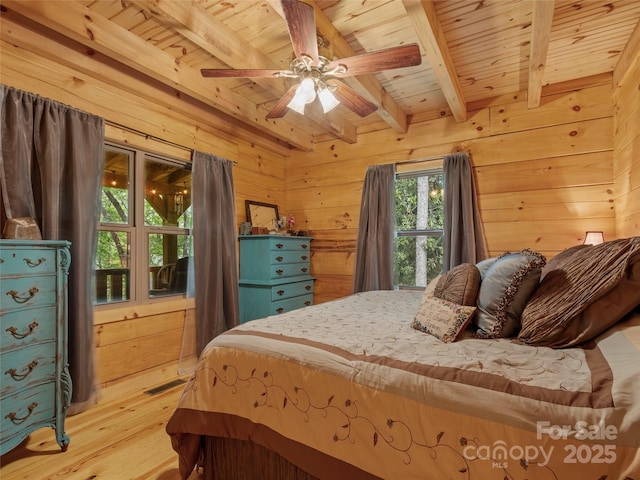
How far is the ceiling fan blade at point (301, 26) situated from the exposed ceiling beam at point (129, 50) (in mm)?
1292

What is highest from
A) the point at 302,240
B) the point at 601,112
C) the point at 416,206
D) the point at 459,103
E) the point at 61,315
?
the point at 459,103

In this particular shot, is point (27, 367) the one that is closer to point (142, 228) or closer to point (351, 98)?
point (142, 228)

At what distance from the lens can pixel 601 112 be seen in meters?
2.71

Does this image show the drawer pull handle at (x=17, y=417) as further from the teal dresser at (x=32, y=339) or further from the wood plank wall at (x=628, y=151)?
the wood plank wall at (x=628, y=151)

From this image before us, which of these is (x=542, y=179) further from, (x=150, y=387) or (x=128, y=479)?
(x=150, y=387)

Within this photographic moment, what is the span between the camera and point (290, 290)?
3.63 metres

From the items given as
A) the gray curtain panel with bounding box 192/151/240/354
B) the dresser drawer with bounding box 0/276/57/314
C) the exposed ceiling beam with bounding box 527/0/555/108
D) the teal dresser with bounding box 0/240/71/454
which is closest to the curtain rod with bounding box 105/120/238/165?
the gray curtain panel with bounding box 192/151/240/354

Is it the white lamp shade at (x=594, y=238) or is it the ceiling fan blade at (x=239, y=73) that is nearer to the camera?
the ceiling fan blade at (x=239, y=73)

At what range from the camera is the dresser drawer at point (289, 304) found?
340 centimetres

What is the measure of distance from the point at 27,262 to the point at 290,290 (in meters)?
2.36

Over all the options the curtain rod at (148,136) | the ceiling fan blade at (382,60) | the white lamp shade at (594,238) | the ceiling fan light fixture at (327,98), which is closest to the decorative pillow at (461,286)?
the ceiling fan blade at (382,60)

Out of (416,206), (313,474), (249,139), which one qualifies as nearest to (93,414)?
(313,474)

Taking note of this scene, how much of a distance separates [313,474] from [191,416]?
1.93 ft

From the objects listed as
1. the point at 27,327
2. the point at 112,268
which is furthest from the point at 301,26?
the point at 112,268
